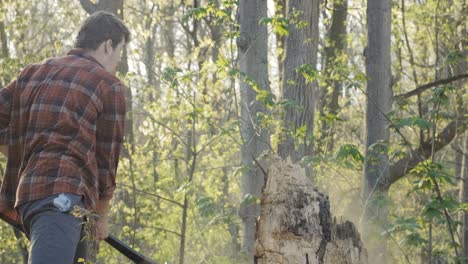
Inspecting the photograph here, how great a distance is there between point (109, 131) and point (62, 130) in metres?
0.30

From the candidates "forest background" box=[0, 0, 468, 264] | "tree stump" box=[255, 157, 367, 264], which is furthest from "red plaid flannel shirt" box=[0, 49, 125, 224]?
"forest background" box=[0, 0, 468, 264]

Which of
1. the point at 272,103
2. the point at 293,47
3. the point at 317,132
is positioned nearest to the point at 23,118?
the point at 272,103

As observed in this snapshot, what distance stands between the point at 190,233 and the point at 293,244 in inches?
351

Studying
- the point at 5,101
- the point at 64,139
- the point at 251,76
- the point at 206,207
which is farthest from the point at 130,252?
the point at 251,76

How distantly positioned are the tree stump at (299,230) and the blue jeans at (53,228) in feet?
3.54

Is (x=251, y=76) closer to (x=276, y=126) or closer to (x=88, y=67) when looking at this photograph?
(x=276, y=126)

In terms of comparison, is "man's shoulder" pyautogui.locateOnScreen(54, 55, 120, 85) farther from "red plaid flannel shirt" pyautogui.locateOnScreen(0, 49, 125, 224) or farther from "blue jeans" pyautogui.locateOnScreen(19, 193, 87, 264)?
"blue jeans" pyautogui.locateOnScreen(19, 193, 87, 264)

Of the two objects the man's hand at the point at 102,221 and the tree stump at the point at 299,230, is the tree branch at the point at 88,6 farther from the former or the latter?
the man's hand at the point at 102,221

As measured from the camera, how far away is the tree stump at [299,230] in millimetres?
4148

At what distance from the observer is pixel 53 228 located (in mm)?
3496

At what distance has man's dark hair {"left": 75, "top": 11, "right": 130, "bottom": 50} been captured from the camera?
3955mm

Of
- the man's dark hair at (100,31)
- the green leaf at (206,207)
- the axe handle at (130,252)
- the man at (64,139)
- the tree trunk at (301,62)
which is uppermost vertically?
the tree trunk at (301,62)

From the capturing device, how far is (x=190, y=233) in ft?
42.4

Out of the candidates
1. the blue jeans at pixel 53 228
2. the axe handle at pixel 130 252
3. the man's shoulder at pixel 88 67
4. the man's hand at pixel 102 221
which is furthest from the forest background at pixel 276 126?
the blue jeans at pixel 53 228
